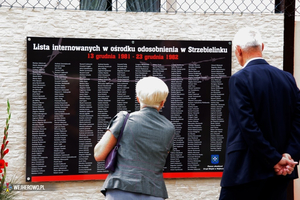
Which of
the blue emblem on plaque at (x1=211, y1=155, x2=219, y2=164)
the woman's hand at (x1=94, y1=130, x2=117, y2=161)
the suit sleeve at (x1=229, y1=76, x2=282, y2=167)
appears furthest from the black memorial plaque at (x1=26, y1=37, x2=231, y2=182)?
the suit sleeve at (x1=229, y1=76, x2=282, y2=167)

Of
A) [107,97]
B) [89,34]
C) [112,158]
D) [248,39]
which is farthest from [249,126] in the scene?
[89,34]

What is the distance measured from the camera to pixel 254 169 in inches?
95.3

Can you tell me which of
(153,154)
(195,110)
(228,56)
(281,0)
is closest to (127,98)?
(195,110)

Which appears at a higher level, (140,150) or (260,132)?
(260,132)

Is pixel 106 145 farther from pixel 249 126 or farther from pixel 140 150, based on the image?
pixel 249 126

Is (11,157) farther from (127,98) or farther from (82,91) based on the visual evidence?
(127,98)

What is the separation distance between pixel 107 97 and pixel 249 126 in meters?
1.70

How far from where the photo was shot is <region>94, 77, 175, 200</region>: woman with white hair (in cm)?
239

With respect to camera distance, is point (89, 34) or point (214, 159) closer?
point (89, 34)

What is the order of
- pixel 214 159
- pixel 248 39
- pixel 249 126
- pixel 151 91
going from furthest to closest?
pixel 214 159, pixel 248 39, pixel 151 91, pixel 249 126

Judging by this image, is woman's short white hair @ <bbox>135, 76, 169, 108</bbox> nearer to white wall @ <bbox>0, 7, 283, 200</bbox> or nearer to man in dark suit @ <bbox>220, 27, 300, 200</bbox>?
man in dark suit @ <bbox>220, 27, 300, 200</bbox>

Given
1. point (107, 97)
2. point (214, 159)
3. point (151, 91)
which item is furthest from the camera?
point (214, 159)

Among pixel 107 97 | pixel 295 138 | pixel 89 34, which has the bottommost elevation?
pixel 295 138

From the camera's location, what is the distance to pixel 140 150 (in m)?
2.41
